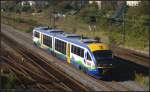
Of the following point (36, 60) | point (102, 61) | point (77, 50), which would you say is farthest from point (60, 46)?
point (102, 61)

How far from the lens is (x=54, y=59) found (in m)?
35.2

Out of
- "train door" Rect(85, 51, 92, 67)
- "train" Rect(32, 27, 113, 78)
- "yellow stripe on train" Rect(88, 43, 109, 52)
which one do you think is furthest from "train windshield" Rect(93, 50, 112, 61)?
"train door" Rect(85, 51, 92, 67)

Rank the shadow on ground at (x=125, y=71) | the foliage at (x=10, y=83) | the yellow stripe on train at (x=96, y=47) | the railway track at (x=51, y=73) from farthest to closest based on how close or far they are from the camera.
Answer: the shadow on ground at (x=125, y=71)
the yellow stripe on train at (x=96, y=47)
the railway track at (x=51, y=73)
the foliage at (x=10, y=83)

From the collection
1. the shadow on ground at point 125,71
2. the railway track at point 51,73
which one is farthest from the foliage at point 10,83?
the shadow on ground at point 125,71

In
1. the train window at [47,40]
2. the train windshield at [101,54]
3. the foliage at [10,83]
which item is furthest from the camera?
the train window at [47,40]

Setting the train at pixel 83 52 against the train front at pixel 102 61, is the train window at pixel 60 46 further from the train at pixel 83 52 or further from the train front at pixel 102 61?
the train front at pixel 102 61

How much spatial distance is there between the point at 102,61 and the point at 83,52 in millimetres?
2036

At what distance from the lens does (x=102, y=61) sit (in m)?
26.8

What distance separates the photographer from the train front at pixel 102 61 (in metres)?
26.7

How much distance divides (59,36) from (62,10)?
6309 centimetres

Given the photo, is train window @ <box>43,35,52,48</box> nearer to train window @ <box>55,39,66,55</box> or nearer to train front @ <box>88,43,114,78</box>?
train window @ <box>55,39,66,55</box>

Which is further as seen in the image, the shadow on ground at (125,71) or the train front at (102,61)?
the shadow on ground at (125,71)

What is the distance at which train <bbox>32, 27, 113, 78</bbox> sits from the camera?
26.8 metres

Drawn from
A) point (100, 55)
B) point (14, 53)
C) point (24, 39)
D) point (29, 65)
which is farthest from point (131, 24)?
point (100, 55)
